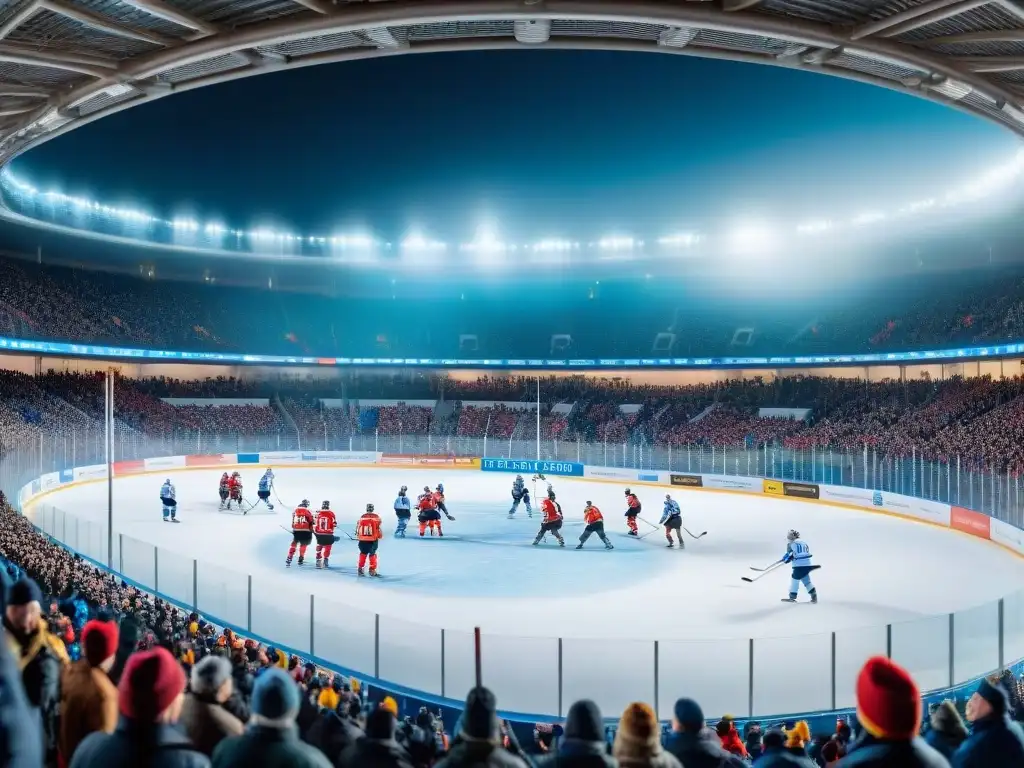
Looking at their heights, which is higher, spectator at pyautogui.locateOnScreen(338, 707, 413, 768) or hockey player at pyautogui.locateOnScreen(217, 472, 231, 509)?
spectator at pyautogui.locateOnScreen(338, 707, 413, 768)

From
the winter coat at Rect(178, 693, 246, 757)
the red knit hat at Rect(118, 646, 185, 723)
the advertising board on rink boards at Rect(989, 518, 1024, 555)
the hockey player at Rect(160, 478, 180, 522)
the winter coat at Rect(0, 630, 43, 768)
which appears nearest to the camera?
the winter coat at Rect(0, 630, 43, 768)

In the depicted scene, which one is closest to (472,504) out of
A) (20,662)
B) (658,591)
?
(658,591)

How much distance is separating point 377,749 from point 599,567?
13.5 m

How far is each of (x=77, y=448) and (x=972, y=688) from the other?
27752 millimetres

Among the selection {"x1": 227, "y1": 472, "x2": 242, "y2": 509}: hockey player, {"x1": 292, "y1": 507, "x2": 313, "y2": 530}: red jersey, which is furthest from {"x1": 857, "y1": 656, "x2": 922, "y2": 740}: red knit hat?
{"x1": 227, "y1": 472, "x2": 242, "y2": 509}: hockey player

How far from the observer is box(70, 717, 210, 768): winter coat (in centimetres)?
249

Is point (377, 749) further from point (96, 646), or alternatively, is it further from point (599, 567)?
point (599, 567)

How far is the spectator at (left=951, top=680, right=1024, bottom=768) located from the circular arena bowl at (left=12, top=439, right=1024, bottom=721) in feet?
15.2

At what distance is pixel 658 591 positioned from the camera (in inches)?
557

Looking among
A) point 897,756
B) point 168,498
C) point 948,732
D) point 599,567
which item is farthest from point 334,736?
point 168,498

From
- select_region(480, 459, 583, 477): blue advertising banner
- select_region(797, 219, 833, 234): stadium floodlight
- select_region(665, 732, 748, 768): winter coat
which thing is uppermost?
select_region(797, 219, 833, 234): stadium floodlight

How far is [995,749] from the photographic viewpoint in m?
3.17

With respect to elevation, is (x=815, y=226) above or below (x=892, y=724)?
above

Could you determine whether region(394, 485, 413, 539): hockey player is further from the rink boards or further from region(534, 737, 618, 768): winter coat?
region(534, 737, 618, 768): winter coat
